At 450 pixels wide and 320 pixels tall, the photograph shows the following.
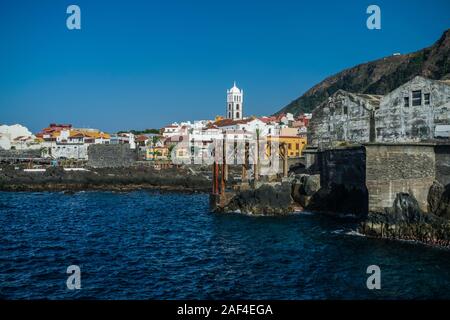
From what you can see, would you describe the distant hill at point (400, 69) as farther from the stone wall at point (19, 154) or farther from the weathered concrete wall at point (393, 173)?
the stone wall at point (19, 154)

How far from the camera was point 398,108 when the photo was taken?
1565 inches

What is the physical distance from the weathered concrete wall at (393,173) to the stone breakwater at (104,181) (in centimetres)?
3808

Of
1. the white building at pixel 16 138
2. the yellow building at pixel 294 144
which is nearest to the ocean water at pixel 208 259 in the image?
the yellow building at pixel 294 144

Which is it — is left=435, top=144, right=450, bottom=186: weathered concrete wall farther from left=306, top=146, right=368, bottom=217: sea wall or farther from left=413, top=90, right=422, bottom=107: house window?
left=413, top=90, right=422, bottom=107: house window

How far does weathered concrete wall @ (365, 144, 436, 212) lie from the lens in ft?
95.5

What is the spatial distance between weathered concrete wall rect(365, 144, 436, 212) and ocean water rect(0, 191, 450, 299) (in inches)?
114

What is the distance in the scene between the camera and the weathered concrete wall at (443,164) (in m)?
30.0

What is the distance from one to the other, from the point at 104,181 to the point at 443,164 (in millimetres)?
54881

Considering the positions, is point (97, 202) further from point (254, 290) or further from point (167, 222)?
point (254, 290)

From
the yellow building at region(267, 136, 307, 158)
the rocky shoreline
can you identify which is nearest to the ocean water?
the rocky shoreline

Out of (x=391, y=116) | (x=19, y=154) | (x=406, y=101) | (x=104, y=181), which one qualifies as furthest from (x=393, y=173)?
(x=19, y=154)
